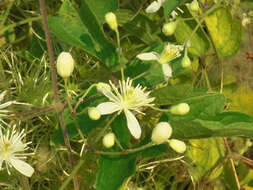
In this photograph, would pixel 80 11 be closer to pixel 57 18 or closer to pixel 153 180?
pixel 57 18

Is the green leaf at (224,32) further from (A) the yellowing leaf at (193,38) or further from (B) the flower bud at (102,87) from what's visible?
(B) the flower bud at (102,87)

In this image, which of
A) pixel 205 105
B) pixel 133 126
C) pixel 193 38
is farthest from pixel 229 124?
pixel 193 38

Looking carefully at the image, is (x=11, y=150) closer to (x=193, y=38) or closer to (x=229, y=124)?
(x=229, y=124)

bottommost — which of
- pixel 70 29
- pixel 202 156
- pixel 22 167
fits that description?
pixel 202 156

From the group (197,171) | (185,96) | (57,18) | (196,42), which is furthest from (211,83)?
(57,18)

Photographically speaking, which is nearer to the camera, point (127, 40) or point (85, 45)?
point (85, 45)

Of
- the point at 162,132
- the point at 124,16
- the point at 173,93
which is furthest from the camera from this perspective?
the point at 124,16
